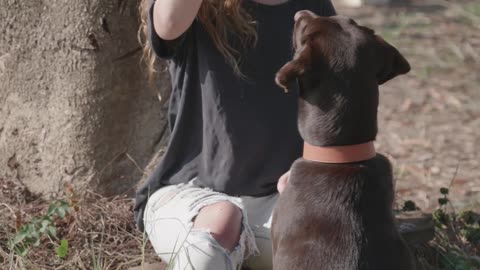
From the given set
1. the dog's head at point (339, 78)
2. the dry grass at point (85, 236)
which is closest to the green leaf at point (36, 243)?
the dry grass at point (85, 236)

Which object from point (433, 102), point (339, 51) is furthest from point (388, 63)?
point (433, 102)

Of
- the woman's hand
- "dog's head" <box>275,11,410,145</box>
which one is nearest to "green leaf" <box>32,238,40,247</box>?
the woman's hand

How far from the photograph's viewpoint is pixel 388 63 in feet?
9.61

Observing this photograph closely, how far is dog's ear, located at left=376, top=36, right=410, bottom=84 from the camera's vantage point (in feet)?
9.57

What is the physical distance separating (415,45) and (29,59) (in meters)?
4.17

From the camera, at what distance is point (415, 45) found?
287 inches

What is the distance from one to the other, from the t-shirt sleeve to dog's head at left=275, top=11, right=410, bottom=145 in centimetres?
58

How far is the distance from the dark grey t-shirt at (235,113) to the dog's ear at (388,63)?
581 mm

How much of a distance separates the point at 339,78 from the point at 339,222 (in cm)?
47

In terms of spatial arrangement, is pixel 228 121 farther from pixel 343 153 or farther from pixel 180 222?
pixel 343 153

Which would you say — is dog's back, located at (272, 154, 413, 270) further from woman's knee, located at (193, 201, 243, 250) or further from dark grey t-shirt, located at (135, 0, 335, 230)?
dark grey t-shirt, located at (135, 0, 335, 230)

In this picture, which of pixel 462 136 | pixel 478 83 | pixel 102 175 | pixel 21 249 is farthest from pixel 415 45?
pixel 21 249

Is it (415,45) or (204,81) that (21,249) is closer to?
(204,81)

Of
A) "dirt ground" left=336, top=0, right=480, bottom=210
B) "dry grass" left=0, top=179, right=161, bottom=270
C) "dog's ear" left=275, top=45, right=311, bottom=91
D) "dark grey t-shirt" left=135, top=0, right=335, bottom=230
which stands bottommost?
"dirt ground" left=336, top=0, right=480, bottom=210
